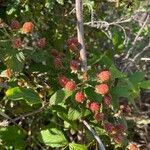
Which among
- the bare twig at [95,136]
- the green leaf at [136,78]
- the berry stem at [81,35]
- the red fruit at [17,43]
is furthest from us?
the green leaf at [136,78]

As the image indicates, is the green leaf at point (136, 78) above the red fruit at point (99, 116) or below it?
above

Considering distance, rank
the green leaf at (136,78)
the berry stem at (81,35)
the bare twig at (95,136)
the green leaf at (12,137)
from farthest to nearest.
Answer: the green leaf at (12,137)
the green leaf at (136,78)
the bare twig at (95,136)
the berry stem at (81,35)

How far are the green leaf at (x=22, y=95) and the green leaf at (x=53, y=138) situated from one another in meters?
0.28

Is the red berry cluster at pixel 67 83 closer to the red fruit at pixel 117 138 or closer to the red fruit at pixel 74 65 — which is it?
the red fruit at pixel 74 65

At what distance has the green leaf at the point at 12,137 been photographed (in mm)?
2385

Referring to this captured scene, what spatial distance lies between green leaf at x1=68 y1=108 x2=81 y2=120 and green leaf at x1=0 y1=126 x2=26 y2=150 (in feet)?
1.43

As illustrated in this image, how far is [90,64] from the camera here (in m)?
2.19

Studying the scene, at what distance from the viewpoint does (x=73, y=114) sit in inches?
83.2

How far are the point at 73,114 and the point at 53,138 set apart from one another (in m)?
0.24

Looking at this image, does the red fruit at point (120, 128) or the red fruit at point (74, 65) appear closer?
the red fruit at point (74, 65)

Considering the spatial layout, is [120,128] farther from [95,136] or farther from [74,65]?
[74,65]

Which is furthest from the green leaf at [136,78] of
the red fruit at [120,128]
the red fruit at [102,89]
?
the red fruit at [102,89]

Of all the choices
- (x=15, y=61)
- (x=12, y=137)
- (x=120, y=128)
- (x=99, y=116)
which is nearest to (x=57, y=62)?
(x=15, y=61)

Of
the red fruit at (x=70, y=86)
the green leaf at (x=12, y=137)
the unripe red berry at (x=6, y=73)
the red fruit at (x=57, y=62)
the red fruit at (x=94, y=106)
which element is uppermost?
the red fruit at (x=57, y=62)
